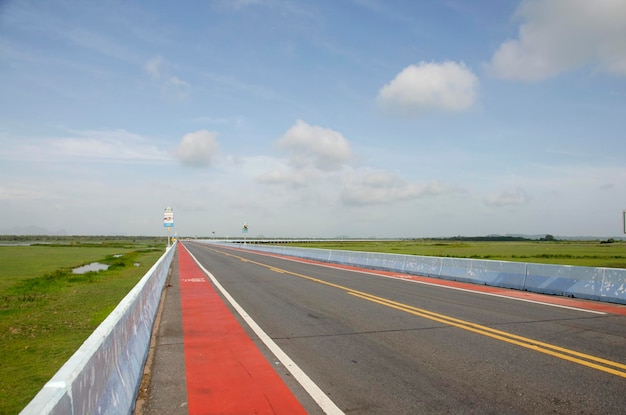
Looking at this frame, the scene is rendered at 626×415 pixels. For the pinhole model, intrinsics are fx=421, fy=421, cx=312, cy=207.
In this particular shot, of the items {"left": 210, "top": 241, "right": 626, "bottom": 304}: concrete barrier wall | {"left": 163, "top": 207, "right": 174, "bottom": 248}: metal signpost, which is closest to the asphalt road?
{"left": 210, "top": 241, "right": 626, "bottom": 304}: concrete barrier wall

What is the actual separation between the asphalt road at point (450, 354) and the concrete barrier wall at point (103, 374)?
6.44 feet

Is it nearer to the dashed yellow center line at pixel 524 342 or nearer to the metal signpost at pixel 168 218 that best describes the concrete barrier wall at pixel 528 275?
the dashed yellow center line at pixel 524 342

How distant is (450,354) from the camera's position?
21.9 ft

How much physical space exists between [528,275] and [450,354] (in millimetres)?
9507

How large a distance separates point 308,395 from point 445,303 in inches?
298

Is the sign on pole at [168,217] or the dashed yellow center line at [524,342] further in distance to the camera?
the sign on pole at [168,217]

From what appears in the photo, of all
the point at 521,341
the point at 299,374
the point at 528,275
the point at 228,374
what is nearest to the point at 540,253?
the point at 528,275

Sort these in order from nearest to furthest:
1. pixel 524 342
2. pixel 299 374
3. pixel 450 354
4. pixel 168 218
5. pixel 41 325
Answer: pixel 299 374 → pixel 450 354 → pixel 524 342 → pixel 41 325 → pixel 168 218

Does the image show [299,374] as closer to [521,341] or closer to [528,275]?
[521,341]

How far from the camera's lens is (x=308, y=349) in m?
7.18

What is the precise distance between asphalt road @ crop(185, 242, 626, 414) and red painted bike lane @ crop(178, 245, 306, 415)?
23 cm

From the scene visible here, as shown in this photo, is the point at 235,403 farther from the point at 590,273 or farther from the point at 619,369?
the point at 590,273

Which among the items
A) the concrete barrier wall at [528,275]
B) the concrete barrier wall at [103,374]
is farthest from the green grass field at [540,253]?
the concrete barrier wall at [103,374]

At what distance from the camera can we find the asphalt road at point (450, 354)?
4855 millimetres
